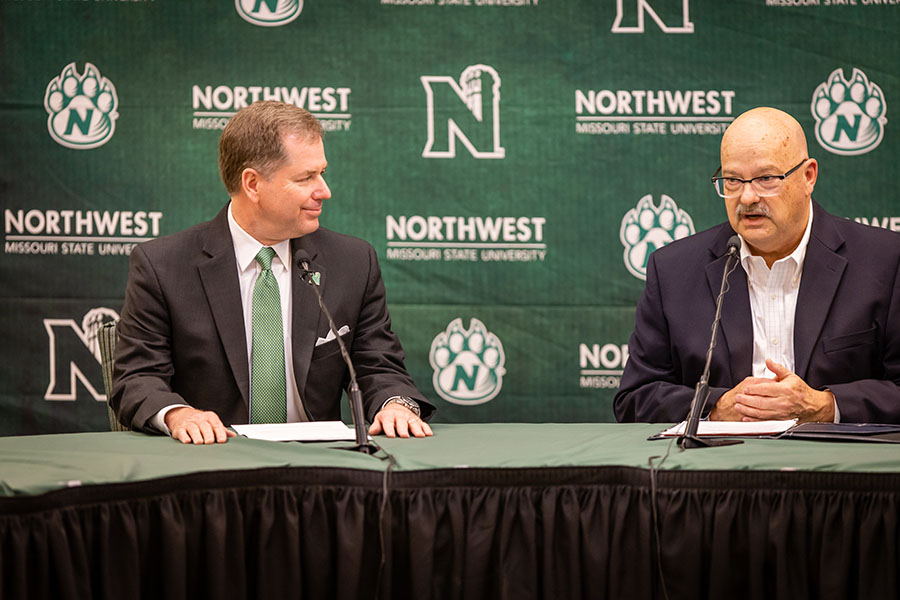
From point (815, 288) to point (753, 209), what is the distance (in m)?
0.29

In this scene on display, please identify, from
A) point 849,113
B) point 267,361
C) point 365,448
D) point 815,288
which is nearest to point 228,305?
point 267,361

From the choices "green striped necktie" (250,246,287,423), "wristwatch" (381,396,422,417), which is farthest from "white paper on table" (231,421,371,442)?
"green striped necktie" (250,246,287,423)

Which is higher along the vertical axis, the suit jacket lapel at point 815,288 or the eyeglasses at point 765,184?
the eyeglasses at point 765,184

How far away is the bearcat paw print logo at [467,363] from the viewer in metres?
4.11

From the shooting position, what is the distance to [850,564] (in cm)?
198

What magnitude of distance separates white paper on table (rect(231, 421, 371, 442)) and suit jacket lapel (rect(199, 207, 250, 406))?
12.6 inches

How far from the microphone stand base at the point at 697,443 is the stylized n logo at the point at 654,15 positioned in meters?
2.25

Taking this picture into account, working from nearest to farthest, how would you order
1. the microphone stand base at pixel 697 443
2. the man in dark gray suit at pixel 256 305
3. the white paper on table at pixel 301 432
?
the microphone stand base at pixel 697 443 < the white paper on table at pixel 301 432 < the man in dark gray suit at pixel 256 305

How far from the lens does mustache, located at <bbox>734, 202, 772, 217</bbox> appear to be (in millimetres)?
2945

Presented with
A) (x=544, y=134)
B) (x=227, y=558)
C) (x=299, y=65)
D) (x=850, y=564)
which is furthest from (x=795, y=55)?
(x=227, y=558)

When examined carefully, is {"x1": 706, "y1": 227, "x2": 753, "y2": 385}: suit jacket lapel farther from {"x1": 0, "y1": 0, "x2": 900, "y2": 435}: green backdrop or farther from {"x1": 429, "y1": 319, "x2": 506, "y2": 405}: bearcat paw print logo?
{"x1": 429, "y1": 319, "x2": 506, "y2": 405}: bearcat paw print logo

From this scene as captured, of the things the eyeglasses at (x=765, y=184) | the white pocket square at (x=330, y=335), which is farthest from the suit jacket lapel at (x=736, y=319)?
the white pocket square at (x=330, y=335)

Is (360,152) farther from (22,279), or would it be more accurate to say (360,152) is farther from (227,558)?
(227,558)

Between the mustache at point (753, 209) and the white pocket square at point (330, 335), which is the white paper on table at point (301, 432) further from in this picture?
the mustache at point (753, 209)
